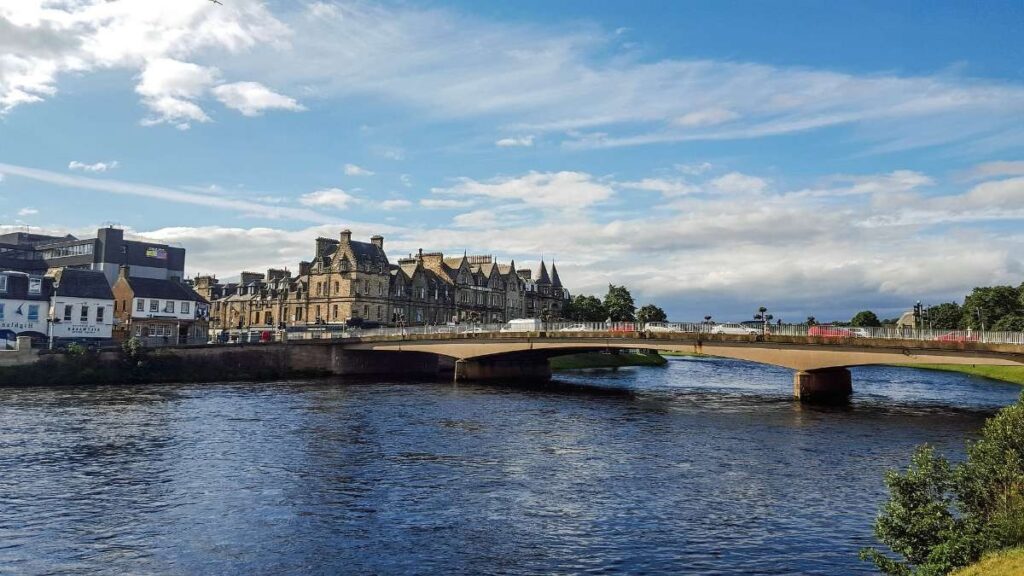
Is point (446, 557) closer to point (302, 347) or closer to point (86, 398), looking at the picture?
point (86, 398)

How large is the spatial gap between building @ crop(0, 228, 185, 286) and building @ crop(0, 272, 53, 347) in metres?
27.4

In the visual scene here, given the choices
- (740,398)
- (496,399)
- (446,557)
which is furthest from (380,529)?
(740,398)

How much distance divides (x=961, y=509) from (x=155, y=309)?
104 meters

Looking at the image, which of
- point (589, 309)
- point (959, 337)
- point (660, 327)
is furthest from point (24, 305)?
point (589, 309)

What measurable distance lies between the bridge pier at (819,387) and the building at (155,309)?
241 feet

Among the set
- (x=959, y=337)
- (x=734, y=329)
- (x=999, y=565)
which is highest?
(x=734, y=329)

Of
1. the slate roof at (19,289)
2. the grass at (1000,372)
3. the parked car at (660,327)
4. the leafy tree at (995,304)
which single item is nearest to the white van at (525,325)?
the parked car at (660,327)

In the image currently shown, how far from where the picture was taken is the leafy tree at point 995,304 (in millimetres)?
143375

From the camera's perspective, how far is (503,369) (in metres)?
100

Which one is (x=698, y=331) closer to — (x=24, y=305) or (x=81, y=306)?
(x=81, y=306)

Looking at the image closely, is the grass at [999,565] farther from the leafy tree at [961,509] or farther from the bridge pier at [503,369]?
the bridge pier at [503,369]

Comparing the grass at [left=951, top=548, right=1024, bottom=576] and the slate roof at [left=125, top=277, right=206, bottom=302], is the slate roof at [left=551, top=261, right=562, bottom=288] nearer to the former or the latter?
the slate roof at [left=125, top=277, right=206, bottom=302]

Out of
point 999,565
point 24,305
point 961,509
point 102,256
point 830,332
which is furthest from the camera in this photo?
point 102,256

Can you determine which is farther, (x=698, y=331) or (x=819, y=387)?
(x=698, y=331)
